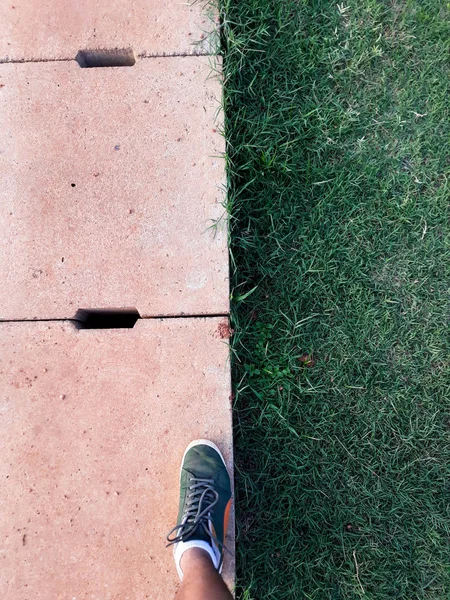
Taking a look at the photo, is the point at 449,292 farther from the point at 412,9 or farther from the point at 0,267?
the point at 0,267

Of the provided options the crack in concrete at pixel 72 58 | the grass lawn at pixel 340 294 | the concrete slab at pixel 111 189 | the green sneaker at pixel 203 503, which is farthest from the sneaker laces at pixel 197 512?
the crack in concrete at pixel 72 58

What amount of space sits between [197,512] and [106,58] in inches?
80.0

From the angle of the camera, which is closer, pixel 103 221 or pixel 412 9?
pixel 103 221

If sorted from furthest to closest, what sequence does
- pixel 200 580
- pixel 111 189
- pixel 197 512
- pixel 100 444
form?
pixel 111 189 < pixel 100 444 < pixel 197 512 < pixel 200 580

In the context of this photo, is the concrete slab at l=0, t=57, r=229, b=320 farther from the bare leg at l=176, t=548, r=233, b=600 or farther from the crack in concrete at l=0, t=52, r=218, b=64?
the bare leg at l=176, t=548, r=233, b=600

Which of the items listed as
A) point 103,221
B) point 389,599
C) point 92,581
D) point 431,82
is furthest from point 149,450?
point 431,82

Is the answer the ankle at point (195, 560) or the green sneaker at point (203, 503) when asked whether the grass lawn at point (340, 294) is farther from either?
the ankle at point (195, 560)

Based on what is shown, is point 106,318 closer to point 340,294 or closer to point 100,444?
point 100,444

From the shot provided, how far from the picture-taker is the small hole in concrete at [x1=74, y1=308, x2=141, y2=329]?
69.9 inches

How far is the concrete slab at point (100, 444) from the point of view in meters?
1.58

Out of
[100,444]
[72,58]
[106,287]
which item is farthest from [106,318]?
[72,58]

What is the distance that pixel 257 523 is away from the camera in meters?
1.69

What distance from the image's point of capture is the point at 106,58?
1.95 metres

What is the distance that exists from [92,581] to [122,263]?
1241 millimetres
